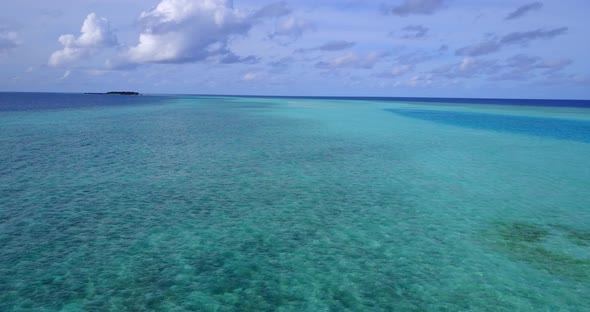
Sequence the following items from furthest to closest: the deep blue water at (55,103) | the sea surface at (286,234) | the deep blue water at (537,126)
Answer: the deep blue water at (55,103), the deep blue water at (537,126), the sea surface at (286,234)

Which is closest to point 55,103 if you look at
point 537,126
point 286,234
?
point 537,126

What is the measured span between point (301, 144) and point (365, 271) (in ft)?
56.6

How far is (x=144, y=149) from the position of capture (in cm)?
2150

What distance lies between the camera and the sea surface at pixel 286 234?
6809mm

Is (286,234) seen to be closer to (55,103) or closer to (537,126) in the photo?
(537,126)

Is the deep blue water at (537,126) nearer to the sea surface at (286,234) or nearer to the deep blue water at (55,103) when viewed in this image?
the sea surface at (286,234)

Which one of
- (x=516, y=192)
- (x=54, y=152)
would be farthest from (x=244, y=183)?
(x=54, y=152)

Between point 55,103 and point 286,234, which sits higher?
point 55,103

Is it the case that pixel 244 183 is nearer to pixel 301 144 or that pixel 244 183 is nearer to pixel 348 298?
pixel 348 298

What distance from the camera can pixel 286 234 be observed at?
31.2ft

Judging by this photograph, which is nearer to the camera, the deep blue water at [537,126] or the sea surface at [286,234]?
the sea surface at [286,234]

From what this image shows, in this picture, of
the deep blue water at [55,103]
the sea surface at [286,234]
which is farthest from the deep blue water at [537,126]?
the deep blue water at [55,103]

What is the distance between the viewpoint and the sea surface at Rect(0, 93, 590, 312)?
681 centimetres

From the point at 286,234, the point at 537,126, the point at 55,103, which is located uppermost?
the point at 55,103
